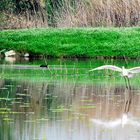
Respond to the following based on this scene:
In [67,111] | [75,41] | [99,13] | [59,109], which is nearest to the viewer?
[67,111]

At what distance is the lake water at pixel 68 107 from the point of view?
11.0m

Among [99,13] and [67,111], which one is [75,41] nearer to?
[99,13]

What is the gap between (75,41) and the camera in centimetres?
3425

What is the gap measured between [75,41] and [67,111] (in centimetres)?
2113

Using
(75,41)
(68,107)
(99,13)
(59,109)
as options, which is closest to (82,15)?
(99,13)

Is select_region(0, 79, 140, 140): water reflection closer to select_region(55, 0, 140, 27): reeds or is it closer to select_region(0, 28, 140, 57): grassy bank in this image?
select_region(0, 28, 140, 57): grassy bank

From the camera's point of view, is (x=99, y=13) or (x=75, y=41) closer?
(x=75, y=41)

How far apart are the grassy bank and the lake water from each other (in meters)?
11.2

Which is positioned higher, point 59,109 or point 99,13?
point 99,13

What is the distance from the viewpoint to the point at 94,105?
46.7 feet

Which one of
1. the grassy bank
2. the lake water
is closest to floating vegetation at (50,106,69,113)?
the lake water

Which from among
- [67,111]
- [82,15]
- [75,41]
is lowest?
[67,111]

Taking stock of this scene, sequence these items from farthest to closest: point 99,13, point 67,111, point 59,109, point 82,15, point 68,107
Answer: point 99,13 → point 82,15 → point 68,107 → point 59,109 → point 67,111

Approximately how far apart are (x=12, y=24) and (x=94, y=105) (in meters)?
23.8
